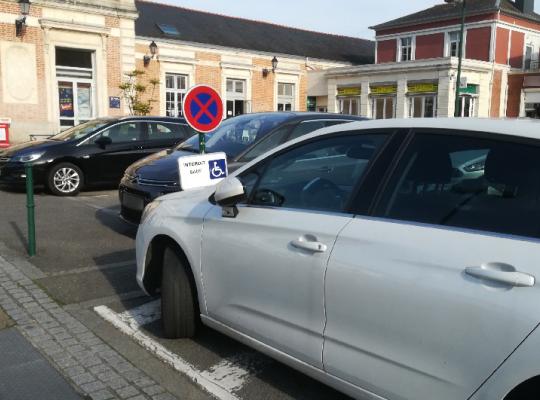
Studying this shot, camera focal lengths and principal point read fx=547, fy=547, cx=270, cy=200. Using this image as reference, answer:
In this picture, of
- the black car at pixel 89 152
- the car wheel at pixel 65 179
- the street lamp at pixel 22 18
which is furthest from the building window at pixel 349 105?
the car wheel at pixel 65 179

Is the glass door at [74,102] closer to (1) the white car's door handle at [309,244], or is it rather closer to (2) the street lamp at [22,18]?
(2) the street lamp at [22,18]

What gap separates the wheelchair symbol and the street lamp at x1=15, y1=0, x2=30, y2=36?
63.3 feet

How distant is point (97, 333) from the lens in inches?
166

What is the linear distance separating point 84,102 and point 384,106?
2204cm

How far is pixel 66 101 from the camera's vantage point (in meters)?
24.0

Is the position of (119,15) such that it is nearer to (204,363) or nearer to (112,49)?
(112,49)

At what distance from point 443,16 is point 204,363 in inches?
1766

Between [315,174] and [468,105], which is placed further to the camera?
[468,105]

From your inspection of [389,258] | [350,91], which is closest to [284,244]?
[389,258]

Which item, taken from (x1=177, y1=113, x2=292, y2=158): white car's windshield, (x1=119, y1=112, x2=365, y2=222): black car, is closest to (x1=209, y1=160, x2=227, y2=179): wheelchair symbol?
(x1=119, y1=112, x2=365, y2=222): black car

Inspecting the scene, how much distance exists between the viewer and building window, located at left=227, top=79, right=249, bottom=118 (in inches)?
1439

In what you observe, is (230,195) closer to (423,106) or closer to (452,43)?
(423,106)

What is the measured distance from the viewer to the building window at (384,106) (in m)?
38.2

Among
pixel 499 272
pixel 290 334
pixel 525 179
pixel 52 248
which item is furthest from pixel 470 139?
pixel 52 248
